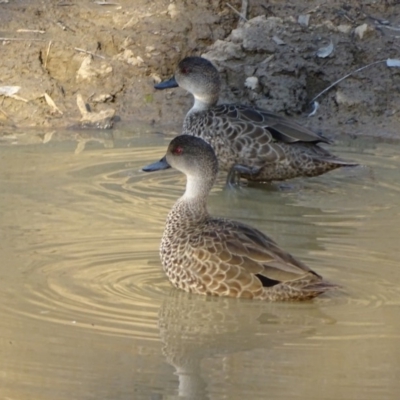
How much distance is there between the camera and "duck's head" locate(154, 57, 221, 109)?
34.0 feet

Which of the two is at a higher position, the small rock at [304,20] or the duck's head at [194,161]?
the small rock at [304,20]

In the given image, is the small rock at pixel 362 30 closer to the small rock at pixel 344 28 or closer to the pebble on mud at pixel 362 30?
the pebble on mud at pixel 362 30

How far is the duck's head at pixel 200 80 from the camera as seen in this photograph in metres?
10.4

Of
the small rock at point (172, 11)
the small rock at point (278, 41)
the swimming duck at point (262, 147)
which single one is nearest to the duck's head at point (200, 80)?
the swimming duck at point (262, 147)

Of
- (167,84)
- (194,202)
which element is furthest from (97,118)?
(194,202)

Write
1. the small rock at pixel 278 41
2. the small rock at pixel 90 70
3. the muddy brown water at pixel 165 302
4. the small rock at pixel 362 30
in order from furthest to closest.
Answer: the small rock at pixel 362 30 → the small rock at pixel 278 41 → the small rock at pixel 90 70 → the muddy brown water at pixel 165 302

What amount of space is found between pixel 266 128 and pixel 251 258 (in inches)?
130

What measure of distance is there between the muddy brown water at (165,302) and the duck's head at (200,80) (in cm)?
98

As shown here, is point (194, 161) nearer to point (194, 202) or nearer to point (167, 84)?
point (194, 202)

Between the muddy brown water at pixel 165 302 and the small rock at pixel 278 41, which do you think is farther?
the small rock at pixel 278 41

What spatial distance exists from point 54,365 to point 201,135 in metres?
4.55

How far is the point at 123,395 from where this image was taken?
5141 millimetres

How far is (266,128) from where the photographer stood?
967 cm

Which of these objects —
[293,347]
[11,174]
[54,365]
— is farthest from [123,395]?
[11,174]
